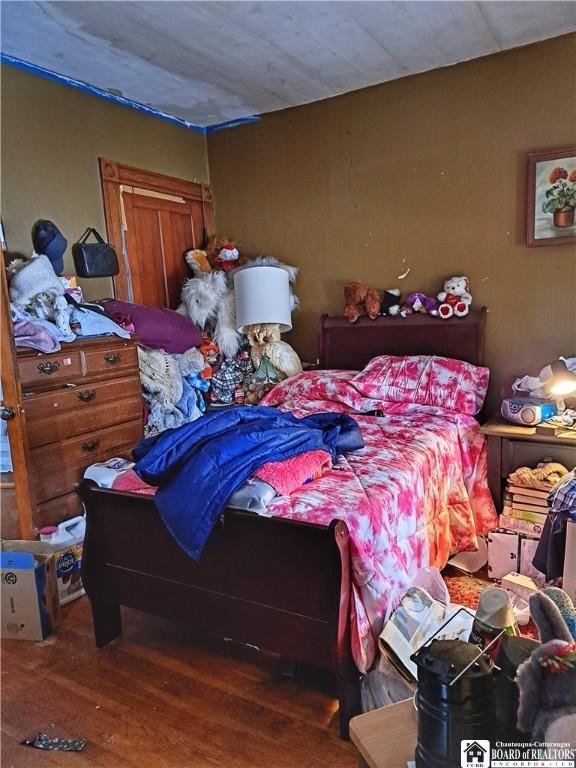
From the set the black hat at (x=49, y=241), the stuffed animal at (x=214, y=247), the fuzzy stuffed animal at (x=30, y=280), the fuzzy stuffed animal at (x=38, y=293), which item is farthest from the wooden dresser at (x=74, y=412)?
the stuffed animal at (x=214, y=247)

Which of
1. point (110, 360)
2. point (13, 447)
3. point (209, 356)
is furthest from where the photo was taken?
point (209, 356)

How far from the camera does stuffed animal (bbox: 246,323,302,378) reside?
11.3 feet

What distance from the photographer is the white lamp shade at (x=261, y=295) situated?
336 cm

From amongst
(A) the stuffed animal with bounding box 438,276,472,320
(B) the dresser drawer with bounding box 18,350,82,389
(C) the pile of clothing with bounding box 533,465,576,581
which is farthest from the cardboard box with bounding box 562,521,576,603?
(B) the dresser drawer with bounding box 18,350,82,389

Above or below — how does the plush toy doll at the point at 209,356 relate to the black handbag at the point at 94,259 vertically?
below

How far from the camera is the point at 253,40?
2539 millimetres

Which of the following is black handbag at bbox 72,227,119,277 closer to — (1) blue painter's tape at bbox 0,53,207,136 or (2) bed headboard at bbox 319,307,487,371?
(1) blue painter's tape at bbox 0,53,207,136

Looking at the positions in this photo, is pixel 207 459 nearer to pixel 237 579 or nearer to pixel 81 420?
pixel 237 579

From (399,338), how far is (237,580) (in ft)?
6.43

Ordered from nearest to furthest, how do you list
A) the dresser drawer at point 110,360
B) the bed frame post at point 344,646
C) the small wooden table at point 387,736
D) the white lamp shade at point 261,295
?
the small wooden table at point 387,736 < the bed frame post at point 344,646 < the dresser drawer at point 110,360 < the white lamp shade at point 261,295

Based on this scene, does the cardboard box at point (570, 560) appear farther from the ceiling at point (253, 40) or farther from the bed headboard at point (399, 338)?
the ceiling at point (253, 40)

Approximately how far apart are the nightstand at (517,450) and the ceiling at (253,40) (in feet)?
6.21

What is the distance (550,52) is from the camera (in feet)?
8.80

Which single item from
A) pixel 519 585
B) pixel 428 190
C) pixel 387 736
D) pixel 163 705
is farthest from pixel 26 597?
pixel 428 190
